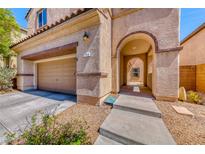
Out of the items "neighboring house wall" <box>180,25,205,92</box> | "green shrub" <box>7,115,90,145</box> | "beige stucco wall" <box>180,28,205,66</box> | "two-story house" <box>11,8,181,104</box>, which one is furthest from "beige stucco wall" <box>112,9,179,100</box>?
"beige stucco wall" <box>180,28,205,66</box>

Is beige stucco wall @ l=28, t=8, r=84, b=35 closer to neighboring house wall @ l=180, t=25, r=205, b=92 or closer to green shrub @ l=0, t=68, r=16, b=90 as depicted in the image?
green shrub @ l=0, t=68, r=16, b=90

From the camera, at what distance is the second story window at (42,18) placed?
8.75 m

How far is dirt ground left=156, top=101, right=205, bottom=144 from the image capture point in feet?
6.68

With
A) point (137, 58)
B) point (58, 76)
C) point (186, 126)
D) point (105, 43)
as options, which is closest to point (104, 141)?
point (186, 126)

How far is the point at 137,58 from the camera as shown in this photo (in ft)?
31.9

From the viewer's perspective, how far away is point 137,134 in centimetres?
208

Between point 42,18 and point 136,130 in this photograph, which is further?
point 42,18

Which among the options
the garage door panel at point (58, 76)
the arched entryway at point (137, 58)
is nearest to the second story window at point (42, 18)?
the garage door panel at point (58, 76)

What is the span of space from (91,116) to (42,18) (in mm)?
10173

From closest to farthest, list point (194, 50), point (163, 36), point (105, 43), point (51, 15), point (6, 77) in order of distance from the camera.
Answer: point (163, 36) < point (105, 43) < point (6, 77) < point (194, 50) < point (51, 15)

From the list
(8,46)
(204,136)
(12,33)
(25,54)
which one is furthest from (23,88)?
(204,136)

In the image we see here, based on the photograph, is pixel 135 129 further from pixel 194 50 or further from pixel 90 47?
pixel 194 50

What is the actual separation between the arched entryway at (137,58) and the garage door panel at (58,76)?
2.87 metres

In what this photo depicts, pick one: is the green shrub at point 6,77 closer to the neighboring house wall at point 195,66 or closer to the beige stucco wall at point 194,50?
the neighboring house wall at point 195,66
